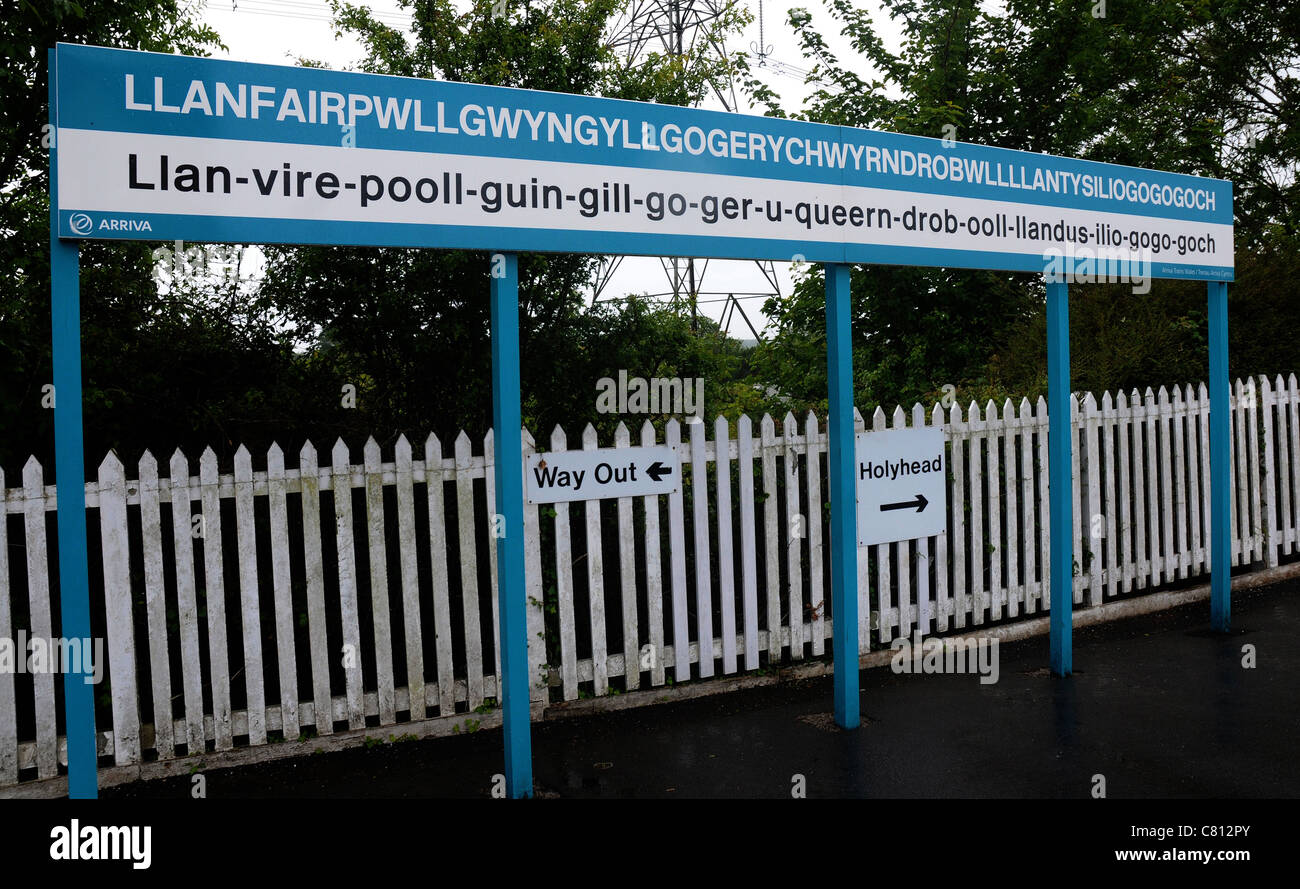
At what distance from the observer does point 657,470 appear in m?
5.54

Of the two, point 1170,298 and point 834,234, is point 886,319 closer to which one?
point 1170,298

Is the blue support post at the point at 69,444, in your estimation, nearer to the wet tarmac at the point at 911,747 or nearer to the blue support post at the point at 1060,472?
the wet tarmac at the point at 911,747

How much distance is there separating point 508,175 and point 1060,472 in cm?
367

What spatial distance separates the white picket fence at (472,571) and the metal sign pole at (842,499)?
75cm

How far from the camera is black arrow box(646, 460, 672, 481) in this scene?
552cm
